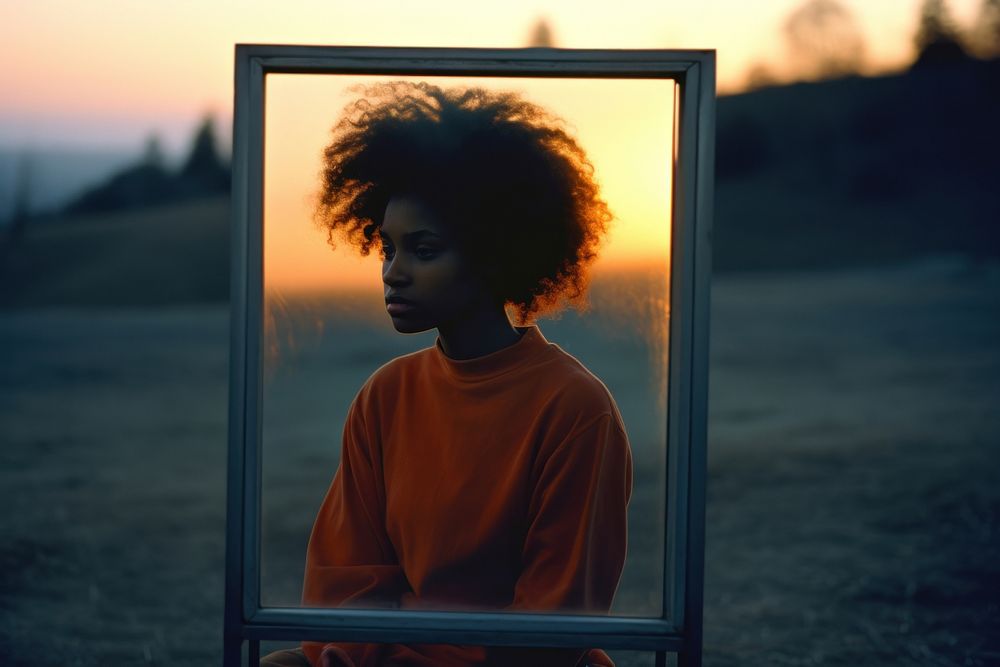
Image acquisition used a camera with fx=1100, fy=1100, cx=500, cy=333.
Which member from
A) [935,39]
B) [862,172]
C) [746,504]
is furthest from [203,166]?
[746,504]

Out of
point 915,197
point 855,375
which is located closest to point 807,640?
point 855,375

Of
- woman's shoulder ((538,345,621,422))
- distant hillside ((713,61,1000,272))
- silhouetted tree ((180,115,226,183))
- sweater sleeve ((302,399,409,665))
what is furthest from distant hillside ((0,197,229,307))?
woman's shoulder ((538,345,621,422))

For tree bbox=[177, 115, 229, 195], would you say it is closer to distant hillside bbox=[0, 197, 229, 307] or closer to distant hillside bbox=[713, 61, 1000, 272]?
distant hillside bbox=[0, 197, 229, 307]

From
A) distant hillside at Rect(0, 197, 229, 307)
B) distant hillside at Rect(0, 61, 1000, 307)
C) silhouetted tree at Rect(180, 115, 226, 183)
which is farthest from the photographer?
silhouetted tree at Rect(180, 115, 226, 183)

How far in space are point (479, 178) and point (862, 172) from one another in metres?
38.9

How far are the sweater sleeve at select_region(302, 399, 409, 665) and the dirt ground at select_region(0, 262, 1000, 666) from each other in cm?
203

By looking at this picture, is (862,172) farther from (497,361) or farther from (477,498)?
(477,498)

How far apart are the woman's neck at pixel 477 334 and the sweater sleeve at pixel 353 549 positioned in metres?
0.25

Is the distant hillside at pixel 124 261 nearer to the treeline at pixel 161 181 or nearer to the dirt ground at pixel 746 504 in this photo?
the treeline at pixel 161 181

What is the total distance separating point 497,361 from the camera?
86.8 inches

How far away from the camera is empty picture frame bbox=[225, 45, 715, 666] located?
2076mm

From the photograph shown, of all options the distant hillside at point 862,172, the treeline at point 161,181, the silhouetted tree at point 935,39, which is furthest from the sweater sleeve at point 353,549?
the silhouetted tree at point 935,39

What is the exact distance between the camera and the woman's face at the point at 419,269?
2.18m

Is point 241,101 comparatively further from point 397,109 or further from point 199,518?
Answer: point 199,518
